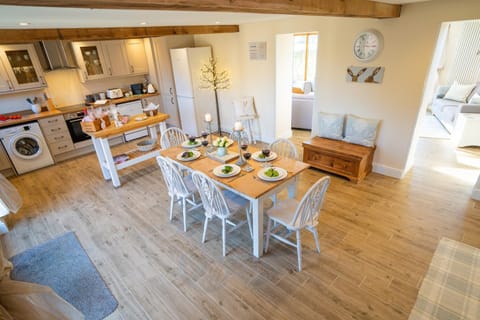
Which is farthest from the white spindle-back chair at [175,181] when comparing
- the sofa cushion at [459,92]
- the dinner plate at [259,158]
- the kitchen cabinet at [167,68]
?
the sofa cushion at [459,92]

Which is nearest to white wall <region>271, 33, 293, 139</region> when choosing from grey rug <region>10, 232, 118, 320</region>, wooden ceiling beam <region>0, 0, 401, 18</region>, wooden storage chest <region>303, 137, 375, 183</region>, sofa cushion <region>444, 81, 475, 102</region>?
wooden storage chest <region>303, 137, 375, 183</region>

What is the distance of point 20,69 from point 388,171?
6.58 meters

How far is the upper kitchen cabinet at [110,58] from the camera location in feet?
16.8

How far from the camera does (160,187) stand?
3.99m

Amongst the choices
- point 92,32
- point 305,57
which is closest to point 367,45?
point 92,32

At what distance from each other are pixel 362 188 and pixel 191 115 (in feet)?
12.6

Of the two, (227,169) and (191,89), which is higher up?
(191,89)

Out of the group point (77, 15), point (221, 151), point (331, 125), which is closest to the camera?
point (77, 15)

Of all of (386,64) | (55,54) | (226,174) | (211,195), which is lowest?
(211,195)

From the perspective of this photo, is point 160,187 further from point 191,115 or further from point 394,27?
point 394,27

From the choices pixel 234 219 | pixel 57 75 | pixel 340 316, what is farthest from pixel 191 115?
pixel 340 316

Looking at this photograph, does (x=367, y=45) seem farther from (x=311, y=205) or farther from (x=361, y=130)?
(x=311, y=205)

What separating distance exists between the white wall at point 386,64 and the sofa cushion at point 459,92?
3382 millimetres

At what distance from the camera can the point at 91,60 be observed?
17.3 ft
